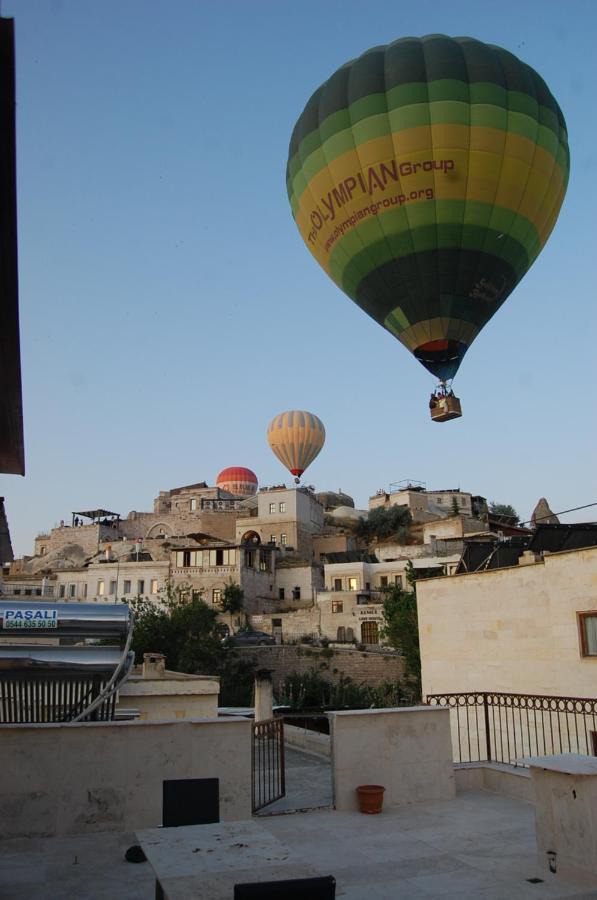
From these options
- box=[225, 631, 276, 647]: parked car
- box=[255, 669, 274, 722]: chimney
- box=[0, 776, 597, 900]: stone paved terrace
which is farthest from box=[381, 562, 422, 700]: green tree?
box=[0, 776, 597, 900]: stone paved terrace

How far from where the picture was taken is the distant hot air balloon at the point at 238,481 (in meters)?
106

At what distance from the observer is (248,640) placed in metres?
54.2

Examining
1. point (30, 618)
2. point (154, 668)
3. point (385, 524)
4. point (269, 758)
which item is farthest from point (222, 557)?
point (269, 758)

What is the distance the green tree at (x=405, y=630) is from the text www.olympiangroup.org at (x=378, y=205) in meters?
23.7

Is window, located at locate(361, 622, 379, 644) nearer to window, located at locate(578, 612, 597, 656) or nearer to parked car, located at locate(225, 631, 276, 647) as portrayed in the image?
parked car, located at locate(225, 631, 276, 647)

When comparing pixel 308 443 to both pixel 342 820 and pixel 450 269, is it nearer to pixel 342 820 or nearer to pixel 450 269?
pixel 450 269

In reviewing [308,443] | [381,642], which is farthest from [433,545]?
[308,443]

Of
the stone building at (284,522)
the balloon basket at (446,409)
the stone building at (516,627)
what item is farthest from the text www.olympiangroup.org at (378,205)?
the stone building at (284,522)

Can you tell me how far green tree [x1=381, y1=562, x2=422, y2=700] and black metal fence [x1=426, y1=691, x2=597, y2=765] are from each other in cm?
2422

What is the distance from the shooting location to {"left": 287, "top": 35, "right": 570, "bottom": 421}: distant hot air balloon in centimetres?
2389

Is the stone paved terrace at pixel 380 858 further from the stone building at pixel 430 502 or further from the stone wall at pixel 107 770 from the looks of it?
the stone building at pixel 430 502

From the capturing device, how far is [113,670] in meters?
11.8

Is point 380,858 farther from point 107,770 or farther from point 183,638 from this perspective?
point 183,638

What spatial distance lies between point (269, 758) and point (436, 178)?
19.1 meters
